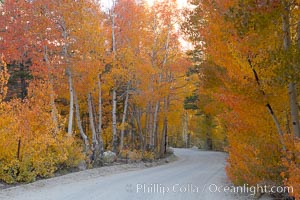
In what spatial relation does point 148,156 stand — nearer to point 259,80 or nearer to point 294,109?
point 259,80

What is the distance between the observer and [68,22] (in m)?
15.1

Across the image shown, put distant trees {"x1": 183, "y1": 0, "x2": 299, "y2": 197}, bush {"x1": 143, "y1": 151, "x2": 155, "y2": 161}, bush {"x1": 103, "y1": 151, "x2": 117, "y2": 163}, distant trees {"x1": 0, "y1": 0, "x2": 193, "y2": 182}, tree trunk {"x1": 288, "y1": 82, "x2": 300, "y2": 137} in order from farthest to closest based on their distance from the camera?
bush {"x1": 143, "y1": 151, "x2": 155, "y2": 161}
bush {"x1": 103, "y1": 151, "x2": 117, "y2": 163}
distant trees {"x1": 0, "y1": 0, "x2": 193, "y2": 182}
tree trunk {"x1": 288, "y1": 82, "x2": 300, "y2": 137}
distant trees {"x1": 183, "y1": 0, "x2": 299, "y2": 197}

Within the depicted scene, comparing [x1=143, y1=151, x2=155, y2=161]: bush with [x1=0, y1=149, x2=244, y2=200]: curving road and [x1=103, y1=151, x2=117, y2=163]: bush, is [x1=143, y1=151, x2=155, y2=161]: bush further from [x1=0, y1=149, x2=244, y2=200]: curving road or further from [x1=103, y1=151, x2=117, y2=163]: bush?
[x1=0, y1=149, x2=244, y2=200]: curving road

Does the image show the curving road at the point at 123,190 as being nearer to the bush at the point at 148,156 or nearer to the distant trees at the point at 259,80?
the distant trees at the point at 259,80

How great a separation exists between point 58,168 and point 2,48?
21.2 feet

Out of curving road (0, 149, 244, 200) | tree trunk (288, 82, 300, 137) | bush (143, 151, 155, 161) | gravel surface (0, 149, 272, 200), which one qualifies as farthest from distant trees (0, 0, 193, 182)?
tree trunk (288, 82, 300, 137)

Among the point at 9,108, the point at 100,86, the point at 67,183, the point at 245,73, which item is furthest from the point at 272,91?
the point at 100,86

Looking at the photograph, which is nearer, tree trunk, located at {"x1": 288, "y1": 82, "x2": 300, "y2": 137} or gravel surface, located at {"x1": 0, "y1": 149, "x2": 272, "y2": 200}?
tree trunk, located at {"x1": 288, "y1": 82, "x2": 300, "y2": 137}

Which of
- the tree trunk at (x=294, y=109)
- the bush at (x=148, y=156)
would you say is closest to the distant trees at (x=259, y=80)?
the tree trunk at (x=294, y=109)

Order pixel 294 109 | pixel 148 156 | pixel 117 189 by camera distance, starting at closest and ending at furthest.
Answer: pixel 294 109, pixel 117 189, pixel 148 156

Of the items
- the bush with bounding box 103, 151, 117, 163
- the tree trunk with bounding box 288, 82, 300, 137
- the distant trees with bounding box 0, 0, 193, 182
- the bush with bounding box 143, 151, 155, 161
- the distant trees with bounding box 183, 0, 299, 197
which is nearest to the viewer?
the distant trees with bounding box 183, 0, 299, 197

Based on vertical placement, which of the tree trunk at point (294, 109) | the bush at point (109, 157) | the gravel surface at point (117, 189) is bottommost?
the gravel surface at point (117, 189)

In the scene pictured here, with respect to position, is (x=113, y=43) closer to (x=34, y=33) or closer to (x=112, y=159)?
(x=34, y=33)

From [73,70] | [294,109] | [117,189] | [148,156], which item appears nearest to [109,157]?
[148,156]
